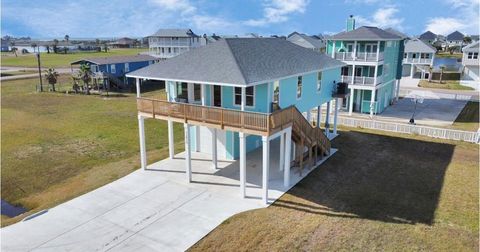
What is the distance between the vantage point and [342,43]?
33438 millimetres

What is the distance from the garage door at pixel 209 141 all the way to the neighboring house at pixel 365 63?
16107 mm

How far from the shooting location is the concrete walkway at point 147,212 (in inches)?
495

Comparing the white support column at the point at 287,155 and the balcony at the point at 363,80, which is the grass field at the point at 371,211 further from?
the balcony at the point at 363,80

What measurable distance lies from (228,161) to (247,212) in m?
6.28

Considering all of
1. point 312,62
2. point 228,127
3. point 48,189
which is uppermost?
point 312,62

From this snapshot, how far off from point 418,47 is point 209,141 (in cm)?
4680

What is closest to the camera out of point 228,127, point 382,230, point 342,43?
point 382,230

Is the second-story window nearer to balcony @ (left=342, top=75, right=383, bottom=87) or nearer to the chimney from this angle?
balcony @ (left=342, top=75, right=383, bottom=87)

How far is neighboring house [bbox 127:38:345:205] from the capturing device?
15.3 meters

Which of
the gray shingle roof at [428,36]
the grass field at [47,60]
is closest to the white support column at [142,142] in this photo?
the grass field at [47,60]

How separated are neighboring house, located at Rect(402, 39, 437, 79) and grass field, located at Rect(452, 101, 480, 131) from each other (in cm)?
1900

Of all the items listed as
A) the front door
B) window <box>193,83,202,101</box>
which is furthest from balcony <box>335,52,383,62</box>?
window <box>193,83,202,101</box>

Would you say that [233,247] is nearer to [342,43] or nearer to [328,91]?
[328,91]

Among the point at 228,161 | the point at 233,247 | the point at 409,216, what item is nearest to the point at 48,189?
the point at 228,161
